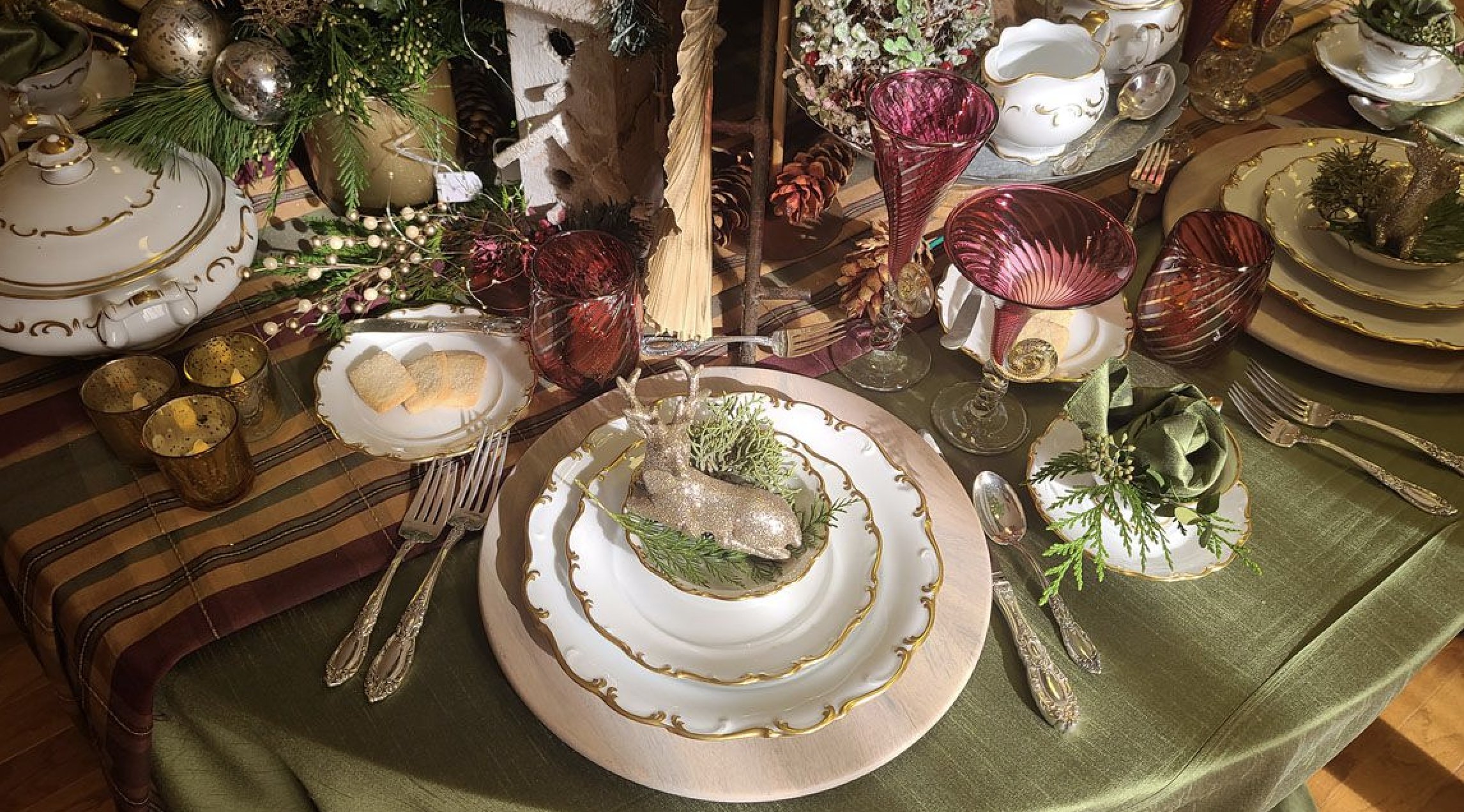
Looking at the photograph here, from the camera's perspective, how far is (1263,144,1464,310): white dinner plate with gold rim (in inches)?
38.7

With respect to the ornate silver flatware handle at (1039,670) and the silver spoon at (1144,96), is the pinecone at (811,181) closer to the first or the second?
the silver spoon at (1144,96)

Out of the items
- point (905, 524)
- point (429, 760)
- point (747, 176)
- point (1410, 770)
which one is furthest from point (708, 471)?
point (1410, 770)

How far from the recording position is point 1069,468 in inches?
32.1

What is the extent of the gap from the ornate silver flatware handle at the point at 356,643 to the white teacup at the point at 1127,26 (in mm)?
890

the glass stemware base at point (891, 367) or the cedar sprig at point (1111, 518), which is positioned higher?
the cedar sprig at point (1111, 518)

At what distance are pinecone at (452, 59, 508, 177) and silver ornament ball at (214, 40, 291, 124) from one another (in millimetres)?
206

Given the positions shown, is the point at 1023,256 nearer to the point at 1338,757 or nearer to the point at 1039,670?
the point at 1039,670

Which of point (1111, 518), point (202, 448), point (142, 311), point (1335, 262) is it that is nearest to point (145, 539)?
point (202, 448)

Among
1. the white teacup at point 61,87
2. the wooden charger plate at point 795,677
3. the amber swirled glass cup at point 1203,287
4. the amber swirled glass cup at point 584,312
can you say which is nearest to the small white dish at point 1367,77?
the amber swirled glass cup at point 1203,287

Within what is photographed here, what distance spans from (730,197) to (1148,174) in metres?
0.47

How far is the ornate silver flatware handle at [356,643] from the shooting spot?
748 millimetres

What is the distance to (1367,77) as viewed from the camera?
1265 millimetres

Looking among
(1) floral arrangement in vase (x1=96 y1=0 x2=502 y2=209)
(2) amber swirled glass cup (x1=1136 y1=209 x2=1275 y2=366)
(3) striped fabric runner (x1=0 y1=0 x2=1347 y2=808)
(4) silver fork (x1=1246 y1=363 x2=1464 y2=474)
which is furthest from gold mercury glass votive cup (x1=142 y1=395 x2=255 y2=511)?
(4) silver fork (x1=1246 y1=363 x2=1464 y2=474)

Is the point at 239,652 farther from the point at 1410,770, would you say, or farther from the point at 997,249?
the point at 1410,770
